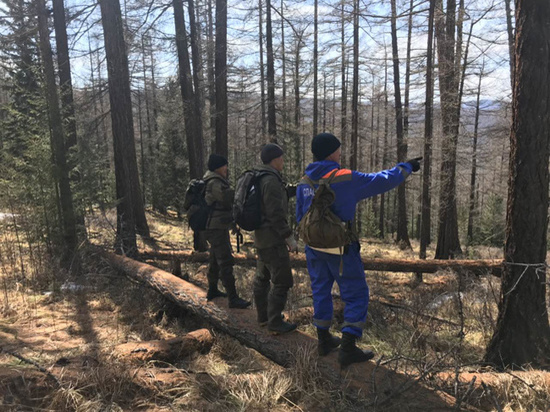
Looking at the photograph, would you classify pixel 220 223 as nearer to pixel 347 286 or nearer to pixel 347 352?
pixel 347 286

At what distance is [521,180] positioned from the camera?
3.71 metres

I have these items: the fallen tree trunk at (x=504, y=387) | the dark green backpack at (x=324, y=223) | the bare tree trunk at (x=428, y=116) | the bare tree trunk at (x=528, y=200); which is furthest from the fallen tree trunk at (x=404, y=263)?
the dark green backpack at (x=324, y=223)

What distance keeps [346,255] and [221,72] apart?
1087 centimetres

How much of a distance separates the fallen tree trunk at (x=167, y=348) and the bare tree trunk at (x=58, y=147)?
5.49 m

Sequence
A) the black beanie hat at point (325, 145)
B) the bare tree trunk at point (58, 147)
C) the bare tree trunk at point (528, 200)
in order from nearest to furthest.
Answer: the black beanie hat at point (325, 145), the bare tree trunk at point (528, 200), the bare tree trunk at point (58, 147)

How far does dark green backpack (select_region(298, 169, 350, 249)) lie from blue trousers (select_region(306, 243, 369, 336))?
0.17m

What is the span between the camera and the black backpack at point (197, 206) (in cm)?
461

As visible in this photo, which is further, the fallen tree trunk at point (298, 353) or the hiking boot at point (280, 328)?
the hiking boot at point (280, 328)

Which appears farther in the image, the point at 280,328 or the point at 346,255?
the point at 280,328

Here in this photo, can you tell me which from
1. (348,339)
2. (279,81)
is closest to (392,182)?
(348,339)

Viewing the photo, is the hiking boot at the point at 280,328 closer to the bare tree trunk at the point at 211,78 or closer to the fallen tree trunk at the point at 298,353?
the fallen tree trunk at the point at 298,353

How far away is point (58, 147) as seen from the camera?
8141 mm

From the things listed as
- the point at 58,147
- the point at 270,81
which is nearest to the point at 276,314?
the point at 58,147

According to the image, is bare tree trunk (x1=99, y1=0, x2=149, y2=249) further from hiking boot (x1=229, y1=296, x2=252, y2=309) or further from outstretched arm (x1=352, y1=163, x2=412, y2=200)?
outstretched arm (x1=352, y1=163, x2=412, y2=200)
